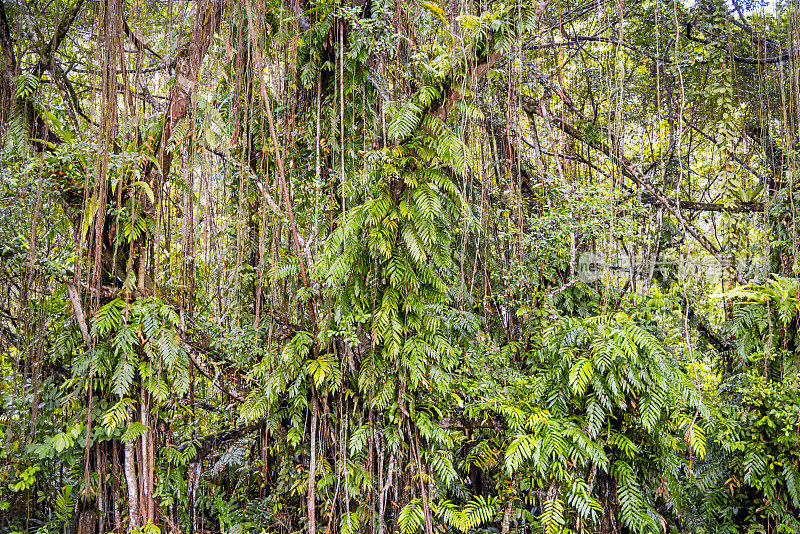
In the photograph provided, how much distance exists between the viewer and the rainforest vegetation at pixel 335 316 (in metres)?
2.04

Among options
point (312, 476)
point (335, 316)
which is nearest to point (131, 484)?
point (312, 476)

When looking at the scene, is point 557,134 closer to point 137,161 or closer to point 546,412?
point 546,412

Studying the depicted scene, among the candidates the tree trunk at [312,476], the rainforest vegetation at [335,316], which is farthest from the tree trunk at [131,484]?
the tree trunk at [312,476]

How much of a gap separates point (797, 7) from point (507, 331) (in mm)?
2450

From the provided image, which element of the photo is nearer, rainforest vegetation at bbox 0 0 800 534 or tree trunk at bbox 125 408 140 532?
rainforest vegetation at bbox 0 0 800 534

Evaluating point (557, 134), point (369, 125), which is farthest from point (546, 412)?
point (557, 134)

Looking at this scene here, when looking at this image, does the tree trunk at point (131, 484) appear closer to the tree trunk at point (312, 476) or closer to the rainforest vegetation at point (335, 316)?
the rainforest vegetation at point (335, 316)

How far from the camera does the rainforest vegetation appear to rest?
2.04m

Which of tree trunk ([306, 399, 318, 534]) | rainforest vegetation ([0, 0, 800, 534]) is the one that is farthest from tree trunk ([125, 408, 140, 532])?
tree trunk ([306, 399, 318, 534])

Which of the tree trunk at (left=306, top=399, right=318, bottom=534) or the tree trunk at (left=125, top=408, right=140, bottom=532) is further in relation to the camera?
the tree trunk at (left=125, top=408, right=140, bottom=532)

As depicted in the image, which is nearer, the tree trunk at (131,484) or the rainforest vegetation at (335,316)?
the rainforest vegetation at (335,316)

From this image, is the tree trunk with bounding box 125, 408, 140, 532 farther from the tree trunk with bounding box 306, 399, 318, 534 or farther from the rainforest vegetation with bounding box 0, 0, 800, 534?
the tree trunk with bounding box 306, 399, 318, 534

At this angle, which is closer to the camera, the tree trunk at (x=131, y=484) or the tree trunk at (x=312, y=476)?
the tree trunk at (x=312, y=476)

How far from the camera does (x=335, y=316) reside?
2053 millimetres
